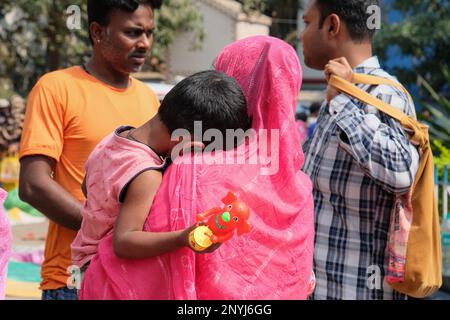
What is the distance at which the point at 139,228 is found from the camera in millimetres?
2082

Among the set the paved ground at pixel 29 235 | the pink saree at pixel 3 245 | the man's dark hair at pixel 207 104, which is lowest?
the paved ground at pixel 29 235

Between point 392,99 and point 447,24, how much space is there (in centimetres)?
1359

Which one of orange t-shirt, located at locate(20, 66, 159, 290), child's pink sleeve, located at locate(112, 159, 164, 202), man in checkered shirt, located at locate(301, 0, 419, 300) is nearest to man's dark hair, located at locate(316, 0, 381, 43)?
man in checkered shirt, located at locate(301, 0, 419, 300)

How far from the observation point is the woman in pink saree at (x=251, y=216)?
2094 mm

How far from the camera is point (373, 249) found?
9.18 ft

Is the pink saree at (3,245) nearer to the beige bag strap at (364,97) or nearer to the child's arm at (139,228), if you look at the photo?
the child's arm at (139,228)

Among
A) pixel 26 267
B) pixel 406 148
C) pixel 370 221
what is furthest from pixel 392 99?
pixel 26 267

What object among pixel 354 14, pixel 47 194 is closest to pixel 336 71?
pixel 354 14

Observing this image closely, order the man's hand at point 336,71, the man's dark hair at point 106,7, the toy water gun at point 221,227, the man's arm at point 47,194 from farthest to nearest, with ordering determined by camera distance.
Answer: the man's dark hair at point 106,7 → the man's arm at point 47,194 → the man's hand at point 336,71 → the toy water gun at point 221,227

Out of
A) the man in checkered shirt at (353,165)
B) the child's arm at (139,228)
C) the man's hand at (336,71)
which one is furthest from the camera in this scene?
the man's hand at (336,71)

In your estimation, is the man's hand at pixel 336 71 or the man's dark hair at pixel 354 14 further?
the man's dark hair at pixel 354 14

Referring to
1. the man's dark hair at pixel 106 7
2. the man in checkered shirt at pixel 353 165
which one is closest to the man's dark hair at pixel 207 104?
the man in checkered shirt at pixel 353 165

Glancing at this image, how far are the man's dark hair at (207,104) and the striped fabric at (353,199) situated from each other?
0.64 m

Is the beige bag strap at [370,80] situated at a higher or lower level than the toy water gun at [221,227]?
higher
